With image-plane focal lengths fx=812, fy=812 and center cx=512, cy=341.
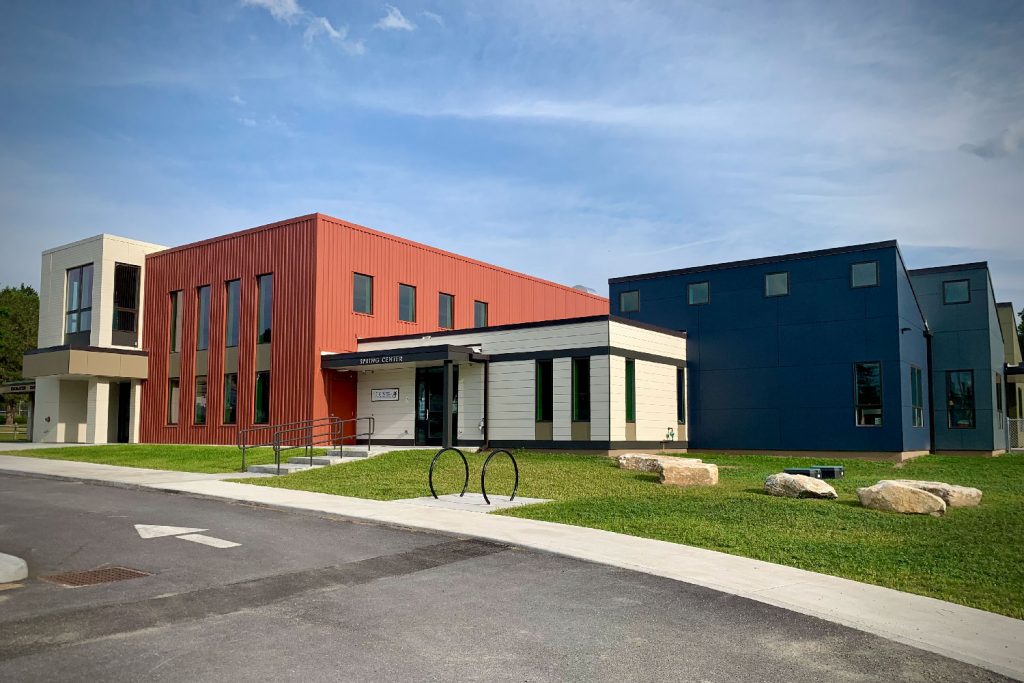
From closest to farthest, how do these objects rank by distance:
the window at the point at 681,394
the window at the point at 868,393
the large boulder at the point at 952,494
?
1. the large boulder at the point at 952,494
2. the window at the point at 868,393
3. the window at the point at 681,394

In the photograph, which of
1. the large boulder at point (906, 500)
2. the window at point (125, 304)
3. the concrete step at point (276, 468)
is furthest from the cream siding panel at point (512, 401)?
the window at point (125, 304)

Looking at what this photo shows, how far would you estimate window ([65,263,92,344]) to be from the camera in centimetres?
3406

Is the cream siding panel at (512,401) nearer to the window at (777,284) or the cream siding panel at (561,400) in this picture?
the cream siding panel at (561,400)

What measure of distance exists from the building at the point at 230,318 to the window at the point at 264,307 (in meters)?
0.05

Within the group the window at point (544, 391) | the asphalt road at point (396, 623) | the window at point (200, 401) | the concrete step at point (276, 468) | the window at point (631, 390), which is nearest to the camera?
the asphalt road at point (396, 623)

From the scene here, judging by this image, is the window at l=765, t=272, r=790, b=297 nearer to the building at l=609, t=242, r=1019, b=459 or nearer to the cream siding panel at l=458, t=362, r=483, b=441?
the building at l=609, t=242, r=1019, b=459

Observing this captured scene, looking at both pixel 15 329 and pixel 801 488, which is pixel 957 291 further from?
pixel 15 329

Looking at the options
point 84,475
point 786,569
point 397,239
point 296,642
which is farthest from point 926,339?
point 296,642

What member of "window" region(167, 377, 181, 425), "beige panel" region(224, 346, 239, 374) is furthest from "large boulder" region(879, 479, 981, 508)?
"window" region(167, 377, 181, 425)

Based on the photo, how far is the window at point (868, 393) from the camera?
82.6ft

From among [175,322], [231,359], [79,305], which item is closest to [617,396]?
[231,359]

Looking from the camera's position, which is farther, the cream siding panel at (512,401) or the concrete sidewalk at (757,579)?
the cream siding panel at (512,401)

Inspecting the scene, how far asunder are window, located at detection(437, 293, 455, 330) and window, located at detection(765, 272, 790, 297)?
12298 mm

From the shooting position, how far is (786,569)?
903cm
